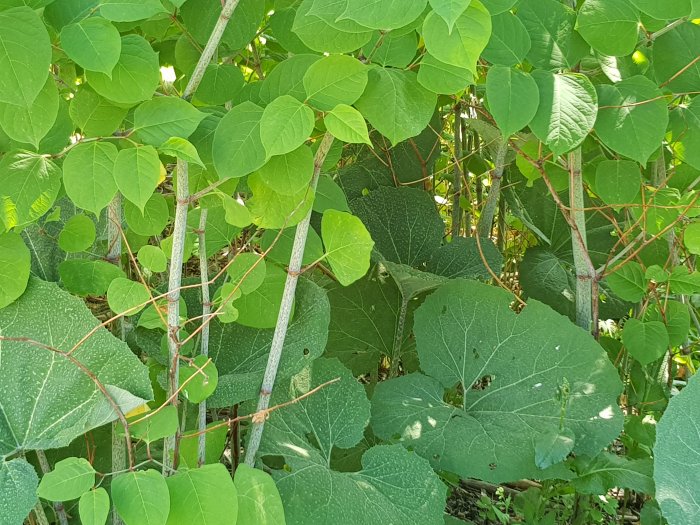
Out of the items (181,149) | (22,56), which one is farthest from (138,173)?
(22,56)

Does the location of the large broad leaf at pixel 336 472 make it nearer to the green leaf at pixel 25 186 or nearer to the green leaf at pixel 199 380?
the green leaf at pixel 199 380

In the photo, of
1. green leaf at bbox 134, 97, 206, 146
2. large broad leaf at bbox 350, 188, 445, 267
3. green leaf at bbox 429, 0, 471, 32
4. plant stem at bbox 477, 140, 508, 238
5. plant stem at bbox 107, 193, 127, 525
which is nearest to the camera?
green leaf at bbox 429, 0, 471, 32

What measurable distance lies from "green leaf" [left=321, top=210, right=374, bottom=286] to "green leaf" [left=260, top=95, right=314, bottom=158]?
0.71 ft

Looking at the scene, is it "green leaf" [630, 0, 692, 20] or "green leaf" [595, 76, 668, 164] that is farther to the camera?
"green leaf" [595, 76, 668, 164]

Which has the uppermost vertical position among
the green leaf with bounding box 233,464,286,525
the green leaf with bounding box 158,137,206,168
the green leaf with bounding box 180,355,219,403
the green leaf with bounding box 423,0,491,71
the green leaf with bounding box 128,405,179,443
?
the green leaf with bounding box 423,0,491,71

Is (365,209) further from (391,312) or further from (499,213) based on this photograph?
(499,213)

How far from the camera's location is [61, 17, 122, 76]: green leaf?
0.78 metres

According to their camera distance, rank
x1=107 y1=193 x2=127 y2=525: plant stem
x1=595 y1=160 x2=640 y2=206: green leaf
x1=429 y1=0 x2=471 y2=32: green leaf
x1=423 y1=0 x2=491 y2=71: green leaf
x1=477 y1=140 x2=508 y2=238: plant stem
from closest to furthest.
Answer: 1. x1=429 y1=0 x2=471 y2=32: green leaf
2. x1=423 y1=0 x2=491 y2=71: green leaf
3. x1=107 y1=193 x2=127 y2=525: plant stem
4. x1=595 y1=160 x2=640 y2=206: green leaf
5. x1=477 y1=140 x2=508 y2=238: plant stem

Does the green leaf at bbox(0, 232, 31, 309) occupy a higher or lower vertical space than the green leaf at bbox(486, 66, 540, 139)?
lower

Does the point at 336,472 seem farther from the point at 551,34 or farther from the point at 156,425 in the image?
the point at 551,34

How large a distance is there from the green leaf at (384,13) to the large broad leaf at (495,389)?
0.74 meters

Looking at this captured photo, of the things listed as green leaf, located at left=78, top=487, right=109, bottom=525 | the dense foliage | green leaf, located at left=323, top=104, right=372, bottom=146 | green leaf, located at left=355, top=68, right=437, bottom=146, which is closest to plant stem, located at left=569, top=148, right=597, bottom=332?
the dense foliage

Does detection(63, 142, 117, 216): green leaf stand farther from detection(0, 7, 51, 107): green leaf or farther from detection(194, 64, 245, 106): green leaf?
detection(194, 64, 245, 106): green leaf

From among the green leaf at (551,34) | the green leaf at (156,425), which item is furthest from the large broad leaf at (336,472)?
the green leaf at (551,34)
